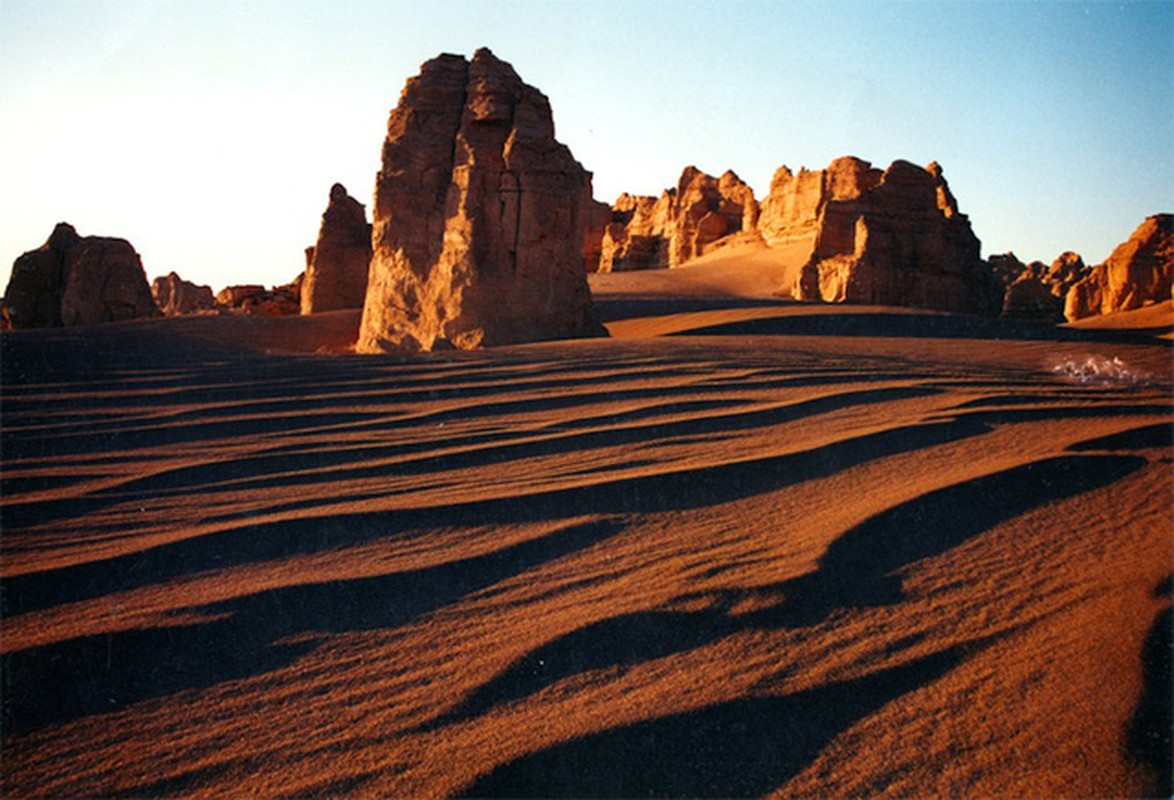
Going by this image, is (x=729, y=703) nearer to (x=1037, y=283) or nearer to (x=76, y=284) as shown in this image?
(x=76, y=284)

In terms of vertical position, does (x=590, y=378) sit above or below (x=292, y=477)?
above

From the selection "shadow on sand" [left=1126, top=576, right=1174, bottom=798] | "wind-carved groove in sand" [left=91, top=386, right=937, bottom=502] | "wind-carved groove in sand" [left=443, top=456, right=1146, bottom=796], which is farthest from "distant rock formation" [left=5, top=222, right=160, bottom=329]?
"shadow on sand" [left=1126, top=576, right=1174, bottom=798]

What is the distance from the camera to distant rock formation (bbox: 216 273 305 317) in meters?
18.0

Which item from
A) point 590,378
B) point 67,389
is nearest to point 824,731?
point 590,378

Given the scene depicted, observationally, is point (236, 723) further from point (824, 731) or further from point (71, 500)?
point (71, 500)

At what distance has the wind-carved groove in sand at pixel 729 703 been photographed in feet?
5.40

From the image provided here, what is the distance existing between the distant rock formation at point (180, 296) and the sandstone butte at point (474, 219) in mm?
15470

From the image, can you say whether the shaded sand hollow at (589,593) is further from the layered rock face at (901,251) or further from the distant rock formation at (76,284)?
the layered rock face at (901,251)

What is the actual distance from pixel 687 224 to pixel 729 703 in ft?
105

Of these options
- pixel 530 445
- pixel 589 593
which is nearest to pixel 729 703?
pixel 589 593

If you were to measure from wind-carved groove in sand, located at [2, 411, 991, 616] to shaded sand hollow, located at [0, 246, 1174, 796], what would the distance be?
0.5 inches

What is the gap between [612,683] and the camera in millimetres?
1893

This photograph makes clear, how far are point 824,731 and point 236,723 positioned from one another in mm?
1246

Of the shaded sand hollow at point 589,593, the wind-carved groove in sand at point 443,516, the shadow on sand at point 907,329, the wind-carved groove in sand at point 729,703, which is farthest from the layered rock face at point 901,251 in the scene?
the wind-carved groove in sand at point 729,703
